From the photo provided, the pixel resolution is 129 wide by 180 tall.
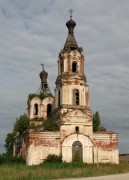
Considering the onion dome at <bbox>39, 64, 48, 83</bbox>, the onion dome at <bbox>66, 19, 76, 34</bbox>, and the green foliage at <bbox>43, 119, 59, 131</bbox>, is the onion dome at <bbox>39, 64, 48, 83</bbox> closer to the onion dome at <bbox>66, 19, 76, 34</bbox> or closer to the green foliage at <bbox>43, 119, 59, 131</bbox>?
the onion dome at <bbox>66, 19, 76, 34</bbox>

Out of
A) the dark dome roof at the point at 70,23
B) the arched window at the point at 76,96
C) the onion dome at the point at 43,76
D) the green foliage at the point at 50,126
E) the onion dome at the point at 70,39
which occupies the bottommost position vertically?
the green foliage at the point at 50,126

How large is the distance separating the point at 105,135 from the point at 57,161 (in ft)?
21.0

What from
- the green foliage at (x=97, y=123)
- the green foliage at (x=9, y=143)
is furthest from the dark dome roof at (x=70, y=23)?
the green foliage at (x=9, y=143)

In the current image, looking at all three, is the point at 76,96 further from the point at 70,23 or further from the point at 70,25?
the point at 70,23

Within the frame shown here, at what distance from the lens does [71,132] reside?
36.0 metres

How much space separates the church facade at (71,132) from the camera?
115 feet

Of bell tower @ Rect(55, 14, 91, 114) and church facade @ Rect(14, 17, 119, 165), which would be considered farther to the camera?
bell tower @ Rect(55, 14, 91, 114)

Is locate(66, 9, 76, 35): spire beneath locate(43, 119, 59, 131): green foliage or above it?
above

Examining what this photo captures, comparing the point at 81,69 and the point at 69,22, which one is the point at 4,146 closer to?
the point at 81,69

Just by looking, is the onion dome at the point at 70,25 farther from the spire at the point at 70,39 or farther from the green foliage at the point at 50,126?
the green foliage at the point at 50,126

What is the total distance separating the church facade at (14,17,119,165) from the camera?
115 feet

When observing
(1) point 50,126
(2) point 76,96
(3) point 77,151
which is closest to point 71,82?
(2) point 76,96

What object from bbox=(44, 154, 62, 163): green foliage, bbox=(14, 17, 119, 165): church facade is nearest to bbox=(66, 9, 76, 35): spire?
bbox=(14, 17, 119, 165): church facade

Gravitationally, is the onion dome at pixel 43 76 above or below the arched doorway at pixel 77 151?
above
